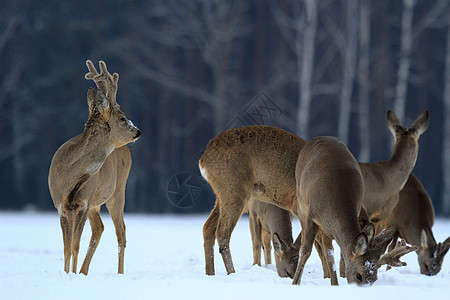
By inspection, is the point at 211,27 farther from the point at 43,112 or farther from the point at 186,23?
the point at 43,112

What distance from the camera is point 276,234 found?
6.62m

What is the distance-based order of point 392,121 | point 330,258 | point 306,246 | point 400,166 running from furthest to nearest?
point 392,121 → point 400,166 → point 330,258 → point 306,246

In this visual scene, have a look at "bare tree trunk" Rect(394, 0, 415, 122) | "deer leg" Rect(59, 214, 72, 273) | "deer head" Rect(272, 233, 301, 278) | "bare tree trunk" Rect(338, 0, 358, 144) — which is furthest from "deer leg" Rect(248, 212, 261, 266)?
"bare tree trunk" Rect(394, 0, 415, 122)

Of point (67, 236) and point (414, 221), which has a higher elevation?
point (67, 236)

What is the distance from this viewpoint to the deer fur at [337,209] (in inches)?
184

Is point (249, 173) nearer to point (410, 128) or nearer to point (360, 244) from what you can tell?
point (360, 244)

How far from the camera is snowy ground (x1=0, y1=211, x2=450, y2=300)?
166 inches

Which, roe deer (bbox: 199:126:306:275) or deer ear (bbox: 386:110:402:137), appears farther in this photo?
deer ear (bbox: 386:110:402:137)

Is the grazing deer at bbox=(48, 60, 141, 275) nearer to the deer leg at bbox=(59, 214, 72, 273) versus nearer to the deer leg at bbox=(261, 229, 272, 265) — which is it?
the deer leg at bbox=(59, 214, 72, 273)

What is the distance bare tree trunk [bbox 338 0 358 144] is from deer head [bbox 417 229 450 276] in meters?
9.54

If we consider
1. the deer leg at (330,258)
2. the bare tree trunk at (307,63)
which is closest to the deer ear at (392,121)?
the deer leg at (330,258)

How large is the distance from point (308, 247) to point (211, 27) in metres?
14.0

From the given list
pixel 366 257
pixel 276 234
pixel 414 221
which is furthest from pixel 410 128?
pixel 366 257

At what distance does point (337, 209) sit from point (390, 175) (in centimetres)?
332
